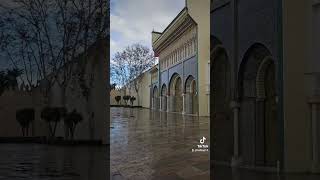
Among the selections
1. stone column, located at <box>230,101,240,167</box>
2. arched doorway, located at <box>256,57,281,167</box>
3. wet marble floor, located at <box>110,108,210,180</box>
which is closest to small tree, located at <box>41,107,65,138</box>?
wet marble floor, located at <box>110,108,210,180</box>

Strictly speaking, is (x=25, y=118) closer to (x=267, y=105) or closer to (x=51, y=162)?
(x=51, y=162)

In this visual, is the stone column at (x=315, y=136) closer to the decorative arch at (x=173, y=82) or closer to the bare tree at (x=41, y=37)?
the decorative arch at (x=173, y=82)

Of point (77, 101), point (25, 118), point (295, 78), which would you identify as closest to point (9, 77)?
point (25, 118)

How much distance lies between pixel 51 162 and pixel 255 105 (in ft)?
4.79

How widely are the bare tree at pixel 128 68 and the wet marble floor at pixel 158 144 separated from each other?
0.19 m

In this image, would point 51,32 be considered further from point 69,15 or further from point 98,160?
point 98,160

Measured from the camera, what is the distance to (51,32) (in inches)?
100

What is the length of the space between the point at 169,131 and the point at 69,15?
919mm

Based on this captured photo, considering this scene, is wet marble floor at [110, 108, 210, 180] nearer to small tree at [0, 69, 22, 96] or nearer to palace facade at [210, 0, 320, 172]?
palace facade at [210, 0, 320, 172]

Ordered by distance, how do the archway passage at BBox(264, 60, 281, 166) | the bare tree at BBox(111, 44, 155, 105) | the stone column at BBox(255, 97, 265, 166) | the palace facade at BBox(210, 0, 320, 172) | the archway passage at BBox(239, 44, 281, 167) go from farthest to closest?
the archway passage at BBox(264, 60, 281, 166)
the stone column at BBox(255, 97, 265, 166)
the archway passage at BBox(239, 44, 281, 167)
the palace facade at BBox(210, 0, 320, 172)
the bare tree at BBox(111, 44, 155, 105)

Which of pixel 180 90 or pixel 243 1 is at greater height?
pixel 243 1

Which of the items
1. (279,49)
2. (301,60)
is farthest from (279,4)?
(301,60)

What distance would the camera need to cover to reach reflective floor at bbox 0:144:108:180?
2486mm

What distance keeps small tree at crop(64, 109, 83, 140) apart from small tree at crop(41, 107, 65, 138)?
0.17ft
